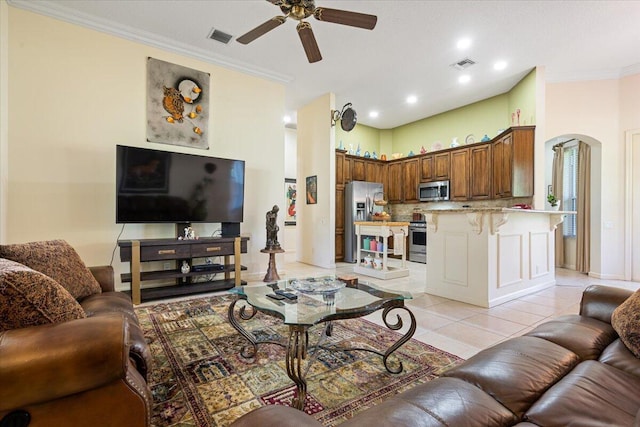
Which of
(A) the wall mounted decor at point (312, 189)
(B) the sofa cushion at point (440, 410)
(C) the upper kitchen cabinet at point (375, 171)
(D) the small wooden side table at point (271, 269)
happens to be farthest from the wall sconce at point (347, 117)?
(B) the sofa cushion at point (440, 410)

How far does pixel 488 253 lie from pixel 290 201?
16.2 ft

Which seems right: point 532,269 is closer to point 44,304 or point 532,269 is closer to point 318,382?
point 318,382

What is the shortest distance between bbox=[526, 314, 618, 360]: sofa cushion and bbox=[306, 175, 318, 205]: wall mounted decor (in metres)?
4.97

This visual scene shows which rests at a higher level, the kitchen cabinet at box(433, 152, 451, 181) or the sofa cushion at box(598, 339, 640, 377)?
the kitchen cabinet at box(433, 152, 451, 181)

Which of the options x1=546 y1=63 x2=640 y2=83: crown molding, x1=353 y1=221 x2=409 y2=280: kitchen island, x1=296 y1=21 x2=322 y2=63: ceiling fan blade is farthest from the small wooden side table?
x1=546 y1=63 x2=640 y2=83: crown molding

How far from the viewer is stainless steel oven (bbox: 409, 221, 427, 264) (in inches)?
260

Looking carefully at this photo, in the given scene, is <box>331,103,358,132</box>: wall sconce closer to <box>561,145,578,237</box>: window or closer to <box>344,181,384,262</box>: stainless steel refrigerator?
<box>344,181,384,262</box>: stainless steel refrigerator

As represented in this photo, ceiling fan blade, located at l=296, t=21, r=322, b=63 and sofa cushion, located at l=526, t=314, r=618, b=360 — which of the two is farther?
ceiling fan blade, located at l=296, t=21, r=322, b=63

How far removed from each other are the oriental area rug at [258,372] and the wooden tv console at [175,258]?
0.83 m

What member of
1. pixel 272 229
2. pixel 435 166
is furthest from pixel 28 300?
pixel 435 166

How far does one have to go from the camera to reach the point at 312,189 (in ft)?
20.9

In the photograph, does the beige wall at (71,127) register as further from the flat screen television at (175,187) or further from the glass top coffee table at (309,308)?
the glass top coffee table at (309,308)

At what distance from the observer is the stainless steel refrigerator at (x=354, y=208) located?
21.4 feet

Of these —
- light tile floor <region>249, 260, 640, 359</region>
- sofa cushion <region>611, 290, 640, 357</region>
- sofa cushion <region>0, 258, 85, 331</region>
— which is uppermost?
sofa cushion <region>0, 258, 85, 331</region>
